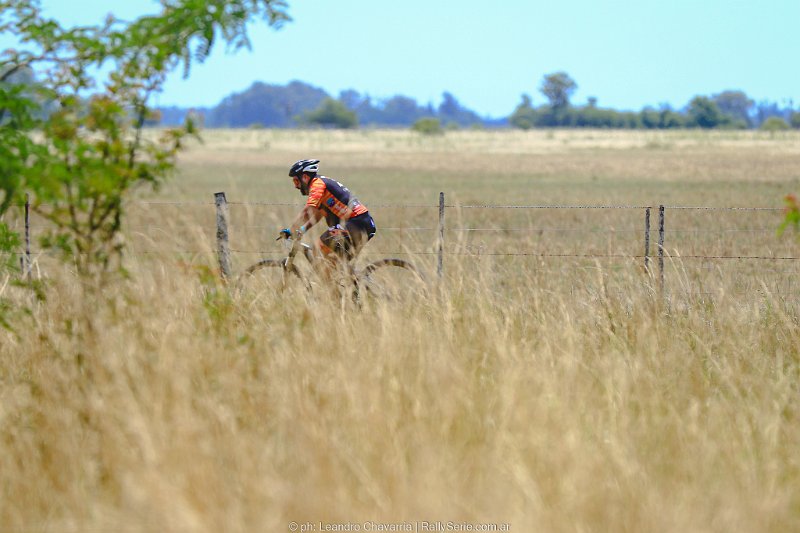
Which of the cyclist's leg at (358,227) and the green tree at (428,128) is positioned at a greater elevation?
the cyclist's leg at (358,227)

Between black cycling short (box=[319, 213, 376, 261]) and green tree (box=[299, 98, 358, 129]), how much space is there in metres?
157

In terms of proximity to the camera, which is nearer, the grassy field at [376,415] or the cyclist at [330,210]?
the grassy field at [376,415]

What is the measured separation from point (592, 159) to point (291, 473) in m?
58.3

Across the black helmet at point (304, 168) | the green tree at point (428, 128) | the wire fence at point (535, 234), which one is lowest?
the green tree at point (428, 128)

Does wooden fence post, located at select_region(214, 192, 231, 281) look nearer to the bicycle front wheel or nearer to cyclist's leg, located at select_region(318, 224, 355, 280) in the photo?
the bicycle front wheel

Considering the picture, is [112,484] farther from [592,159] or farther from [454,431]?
[592,159]

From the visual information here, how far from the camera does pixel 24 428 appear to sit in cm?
486

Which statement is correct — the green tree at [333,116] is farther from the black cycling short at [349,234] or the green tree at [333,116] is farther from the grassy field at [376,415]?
the grassy field at [376,415]

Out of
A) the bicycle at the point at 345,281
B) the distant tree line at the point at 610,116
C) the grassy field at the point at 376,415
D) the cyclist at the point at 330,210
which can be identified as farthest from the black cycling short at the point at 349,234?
the distant tree line at the point at 610,116

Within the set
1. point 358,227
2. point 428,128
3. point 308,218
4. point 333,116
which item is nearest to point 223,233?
point 308,218

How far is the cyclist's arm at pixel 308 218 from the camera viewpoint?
352 inches

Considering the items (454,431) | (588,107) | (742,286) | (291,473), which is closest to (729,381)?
(454,431)

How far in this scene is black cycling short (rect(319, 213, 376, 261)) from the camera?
347 inches

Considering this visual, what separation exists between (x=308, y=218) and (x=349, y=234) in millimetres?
846
